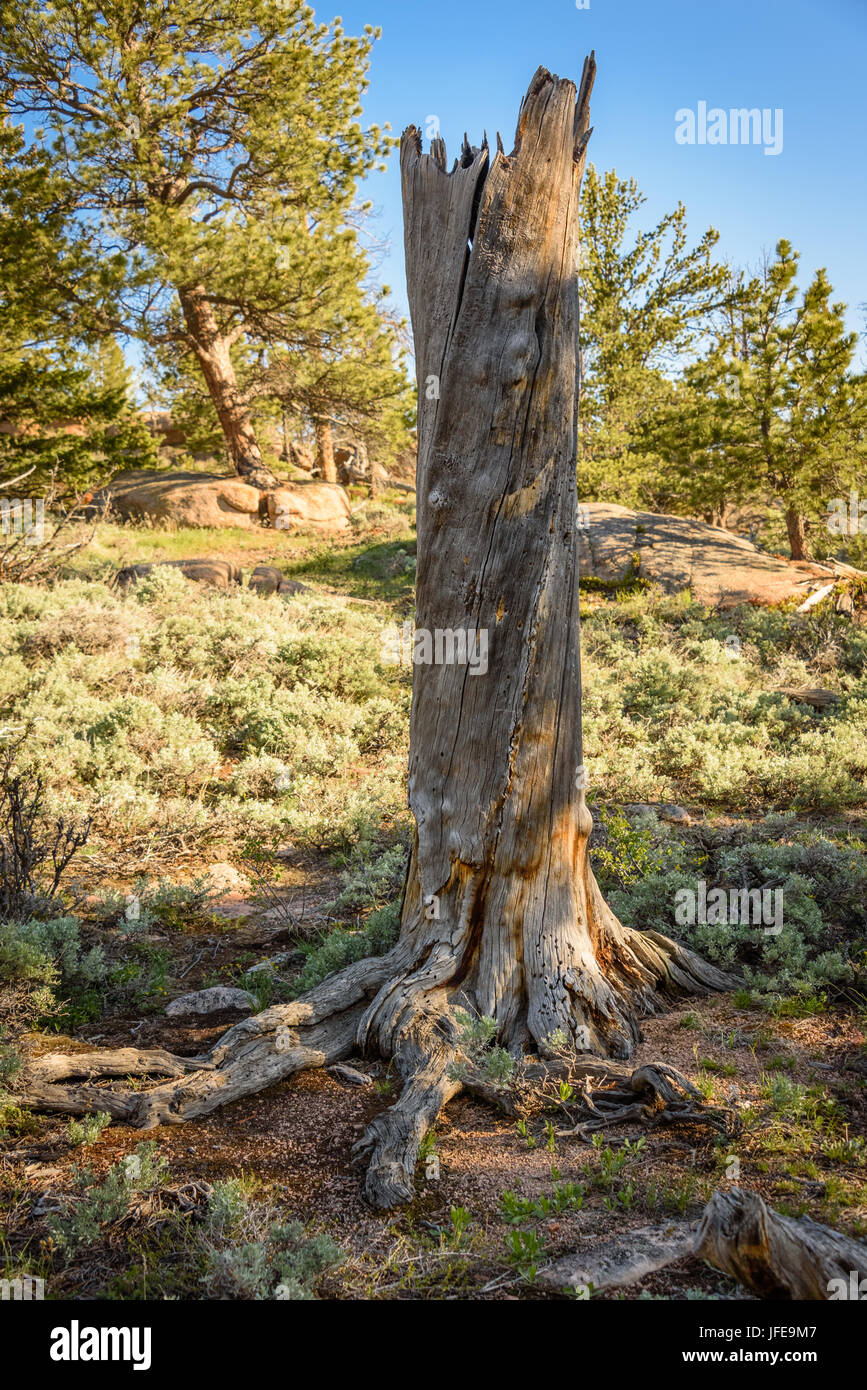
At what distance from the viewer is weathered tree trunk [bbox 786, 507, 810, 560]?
14.6m

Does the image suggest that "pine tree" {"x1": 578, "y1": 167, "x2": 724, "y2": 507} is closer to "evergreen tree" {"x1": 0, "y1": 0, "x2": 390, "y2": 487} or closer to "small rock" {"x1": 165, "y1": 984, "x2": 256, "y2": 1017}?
"evergreen tree" {"x1": 0, "y1": 0, "x2": 390, "y2": 487}

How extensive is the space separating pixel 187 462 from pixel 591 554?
1934 centimetres

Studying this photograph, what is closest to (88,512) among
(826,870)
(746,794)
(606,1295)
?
(746,794)

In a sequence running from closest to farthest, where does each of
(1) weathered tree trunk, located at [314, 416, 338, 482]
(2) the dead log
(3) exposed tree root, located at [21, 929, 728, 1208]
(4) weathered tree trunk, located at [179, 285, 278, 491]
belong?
(2) the dead log
(3) exposed tree root, located at [21, 929, 728, 1208]
(4) weathered tree trunk, located at [179, 285, 278, 491]
(1) weathered tree trunk, located at [314, 416, 338, 482]

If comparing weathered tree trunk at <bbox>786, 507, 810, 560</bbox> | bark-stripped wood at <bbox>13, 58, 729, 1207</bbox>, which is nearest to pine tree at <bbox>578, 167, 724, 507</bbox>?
weathered tree trunk at <bbox>786, 507, 810, 560</bbox>

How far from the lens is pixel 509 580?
145 inches

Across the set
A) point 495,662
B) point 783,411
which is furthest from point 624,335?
point 495,662

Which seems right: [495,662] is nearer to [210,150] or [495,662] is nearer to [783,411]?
[783,411]

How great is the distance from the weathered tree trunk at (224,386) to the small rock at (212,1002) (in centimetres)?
1810

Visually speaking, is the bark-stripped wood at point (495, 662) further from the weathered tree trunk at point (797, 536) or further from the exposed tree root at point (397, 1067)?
the weathered tree trunk at point (797, 536)

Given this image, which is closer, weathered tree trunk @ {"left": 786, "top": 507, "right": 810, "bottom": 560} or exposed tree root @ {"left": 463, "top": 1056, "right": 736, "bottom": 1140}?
exposed tree root @ {"left": 463, "top": 1056, "right": 736, "bottom": 1140}

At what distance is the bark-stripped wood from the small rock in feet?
1.62

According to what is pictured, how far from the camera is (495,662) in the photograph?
3.73 metres

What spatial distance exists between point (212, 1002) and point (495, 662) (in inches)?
88.6
